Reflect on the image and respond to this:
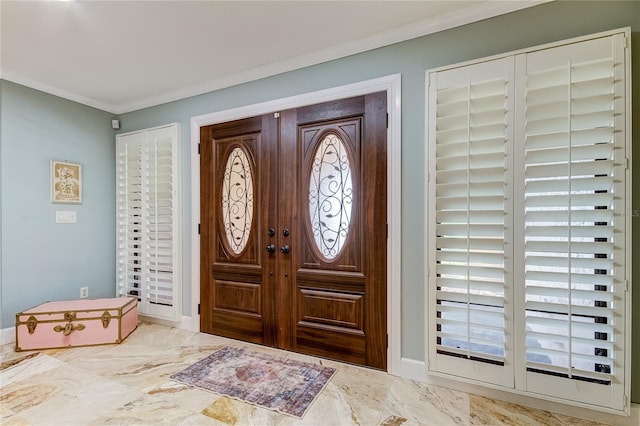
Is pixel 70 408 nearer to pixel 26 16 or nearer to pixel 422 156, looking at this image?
pixel 26 16

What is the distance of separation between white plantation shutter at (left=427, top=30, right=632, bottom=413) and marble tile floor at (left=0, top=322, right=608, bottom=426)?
0.70ft

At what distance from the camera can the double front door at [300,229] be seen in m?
2.27

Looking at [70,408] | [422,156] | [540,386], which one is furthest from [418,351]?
[70,408]

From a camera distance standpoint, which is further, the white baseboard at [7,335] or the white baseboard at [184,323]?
the white baseboard at [184,323]

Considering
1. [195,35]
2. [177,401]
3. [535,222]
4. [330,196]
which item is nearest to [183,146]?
[195,35]

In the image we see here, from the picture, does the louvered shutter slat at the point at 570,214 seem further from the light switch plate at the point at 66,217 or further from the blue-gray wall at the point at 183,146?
the light switch plate at the point at 66,217

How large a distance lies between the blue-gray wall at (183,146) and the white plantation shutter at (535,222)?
0.12 meters

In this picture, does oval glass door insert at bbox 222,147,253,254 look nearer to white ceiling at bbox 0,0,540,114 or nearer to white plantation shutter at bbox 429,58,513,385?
white ceiling at bbox 0,0,540,114

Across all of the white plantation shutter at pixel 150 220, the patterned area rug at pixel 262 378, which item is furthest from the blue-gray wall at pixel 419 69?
the white plantation shutter at pixel 150 220

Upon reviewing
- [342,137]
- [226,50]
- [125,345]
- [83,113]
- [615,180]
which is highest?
[226,50]

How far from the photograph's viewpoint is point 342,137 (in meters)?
2.38

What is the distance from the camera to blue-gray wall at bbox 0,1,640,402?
1785mm

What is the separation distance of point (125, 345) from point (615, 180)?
3760mm

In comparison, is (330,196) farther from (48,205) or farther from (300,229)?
(48,205)
